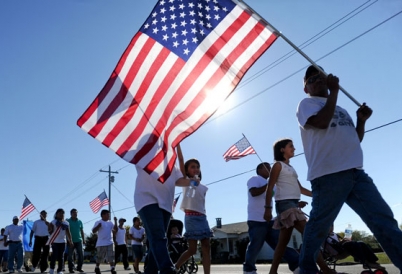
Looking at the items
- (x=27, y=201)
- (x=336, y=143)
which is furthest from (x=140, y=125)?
(x=27, y=201)

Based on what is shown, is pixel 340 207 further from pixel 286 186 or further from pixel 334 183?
pixel 286 186

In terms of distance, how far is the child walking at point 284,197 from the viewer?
555cm

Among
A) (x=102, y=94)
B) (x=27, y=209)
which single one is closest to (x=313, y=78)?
(x=102, y=94)

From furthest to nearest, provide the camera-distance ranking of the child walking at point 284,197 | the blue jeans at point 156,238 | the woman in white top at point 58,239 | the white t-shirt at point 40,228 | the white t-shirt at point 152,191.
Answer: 1. the white t-shirt at point 40,228
2. the woman in white top at point 58,239
3. the child walking at point 284,197
4. the white t-shirt at point 152,191
5. the blue jeans at point 156,238

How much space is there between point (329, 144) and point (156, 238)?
1.88 m

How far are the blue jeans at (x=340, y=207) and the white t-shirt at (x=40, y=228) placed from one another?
1175 centimetres

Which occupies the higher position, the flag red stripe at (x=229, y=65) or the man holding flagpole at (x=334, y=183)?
the flag red stripe at (x=229, y=65)

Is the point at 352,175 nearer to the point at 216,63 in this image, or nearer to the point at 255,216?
the point at 216,63

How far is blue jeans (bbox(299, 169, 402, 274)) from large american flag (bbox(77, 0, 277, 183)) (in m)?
1.69

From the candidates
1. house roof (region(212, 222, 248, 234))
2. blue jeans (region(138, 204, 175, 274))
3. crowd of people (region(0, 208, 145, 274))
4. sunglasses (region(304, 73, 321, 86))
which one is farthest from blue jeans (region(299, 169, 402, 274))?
house roof (region(212, 222, 248, 234))

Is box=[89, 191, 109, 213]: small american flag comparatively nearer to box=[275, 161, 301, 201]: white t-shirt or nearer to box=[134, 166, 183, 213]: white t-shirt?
box=[275, 161, 301, 201]: white t-shirt

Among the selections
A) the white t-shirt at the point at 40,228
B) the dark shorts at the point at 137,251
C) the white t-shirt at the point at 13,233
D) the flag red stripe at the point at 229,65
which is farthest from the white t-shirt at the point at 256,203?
the white t-shirt at the point at 13,233

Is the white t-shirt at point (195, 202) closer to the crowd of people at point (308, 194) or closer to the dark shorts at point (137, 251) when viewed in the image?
the crowd of people at point (308, 194)

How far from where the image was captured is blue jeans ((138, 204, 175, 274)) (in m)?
4.32
